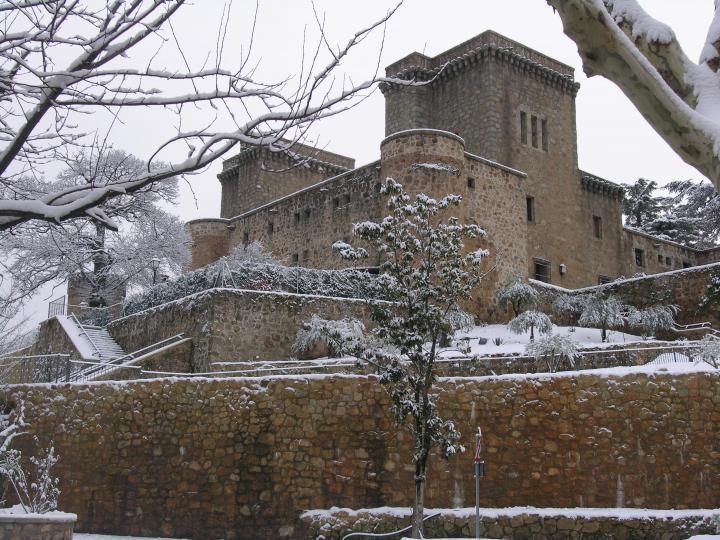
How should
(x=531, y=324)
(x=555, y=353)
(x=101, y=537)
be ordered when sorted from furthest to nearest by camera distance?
(x=531, y=324)
(x=555, y=353)
(x=101, y=537)

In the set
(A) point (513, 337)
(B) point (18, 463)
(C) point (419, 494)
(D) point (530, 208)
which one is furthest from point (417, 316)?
(D) point (530, 208)

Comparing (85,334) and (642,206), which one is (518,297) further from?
(642,206)

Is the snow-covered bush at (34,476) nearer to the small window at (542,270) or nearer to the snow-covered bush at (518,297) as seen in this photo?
the snow-covered bush at (518,297)

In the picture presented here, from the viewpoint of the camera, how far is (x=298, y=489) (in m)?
15.3

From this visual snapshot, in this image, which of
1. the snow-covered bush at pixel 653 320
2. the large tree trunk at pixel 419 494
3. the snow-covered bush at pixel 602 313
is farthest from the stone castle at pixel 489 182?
the large tree trunk at pixel 419 494

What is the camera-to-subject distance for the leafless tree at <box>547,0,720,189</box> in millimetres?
5676

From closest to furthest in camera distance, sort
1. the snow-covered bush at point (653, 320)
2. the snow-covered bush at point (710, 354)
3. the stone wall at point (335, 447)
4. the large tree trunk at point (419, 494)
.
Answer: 1. the large tree trunk at point (419, 494)
2. the stone wall at point (335, 447)
3. the snow-covered bush at point (710, 354)
4. the snow-covered bush at point (653, 320)

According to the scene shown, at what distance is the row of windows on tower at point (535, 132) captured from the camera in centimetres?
3353

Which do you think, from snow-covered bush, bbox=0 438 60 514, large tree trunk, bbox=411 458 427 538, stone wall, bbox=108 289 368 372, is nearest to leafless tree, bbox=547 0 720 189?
large tree trunk, bbox=411 458 427 538

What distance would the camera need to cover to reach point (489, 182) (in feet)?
93.1

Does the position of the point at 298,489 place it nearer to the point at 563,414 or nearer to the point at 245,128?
the point at 563,414

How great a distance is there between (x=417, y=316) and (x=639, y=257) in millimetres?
26052

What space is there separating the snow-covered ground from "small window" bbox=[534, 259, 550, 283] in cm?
519

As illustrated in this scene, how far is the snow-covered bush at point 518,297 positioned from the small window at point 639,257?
44.8ft
